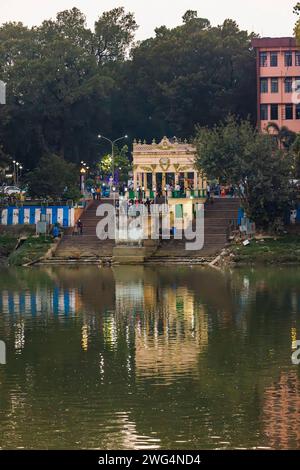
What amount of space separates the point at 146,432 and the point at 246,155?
5667cm

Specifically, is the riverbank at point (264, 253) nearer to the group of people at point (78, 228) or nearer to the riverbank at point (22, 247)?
the group of people at point (78, 228)

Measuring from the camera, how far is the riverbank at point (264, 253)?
265ft

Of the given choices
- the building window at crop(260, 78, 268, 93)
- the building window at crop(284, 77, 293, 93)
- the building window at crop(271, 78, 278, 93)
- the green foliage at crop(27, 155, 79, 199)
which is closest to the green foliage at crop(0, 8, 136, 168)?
the green foliage at crop(27, 155, 79, 199)

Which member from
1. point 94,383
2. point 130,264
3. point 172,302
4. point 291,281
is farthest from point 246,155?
point 94,383

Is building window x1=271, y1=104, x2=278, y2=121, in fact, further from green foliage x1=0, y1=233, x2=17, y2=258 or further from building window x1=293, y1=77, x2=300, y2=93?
green foliage x1=0, y1=233, x2=17, y2=258

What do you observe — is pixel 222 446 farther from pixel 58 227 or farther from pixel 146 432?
pixel 58 227

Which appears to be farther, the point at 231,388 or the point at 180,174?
the point at 180,174

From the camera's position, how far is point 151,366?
132 feet

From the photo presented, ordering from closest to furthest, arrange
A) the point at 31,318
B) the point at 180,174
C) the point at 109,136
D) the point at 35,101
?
the point at 31,318 → the point at 180,174 → the point at 35,101 → the point at 109,136

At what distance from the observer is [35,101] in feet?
389

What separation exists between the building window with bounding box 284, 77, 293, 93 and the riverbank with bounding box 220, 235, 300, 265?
39447 mm

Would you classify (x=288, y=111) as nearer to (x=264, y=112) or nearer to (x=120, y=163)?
(x=264, y=112)

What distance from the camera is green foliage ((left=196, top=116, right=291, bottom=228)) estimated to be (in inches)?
3398

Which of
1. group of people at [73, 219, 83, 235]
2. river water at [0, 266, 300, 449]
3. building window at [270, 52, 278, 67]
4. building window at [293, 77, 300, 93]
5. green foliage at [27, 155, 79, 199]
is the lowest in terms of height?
river water at [0, 266, 300, 449]
